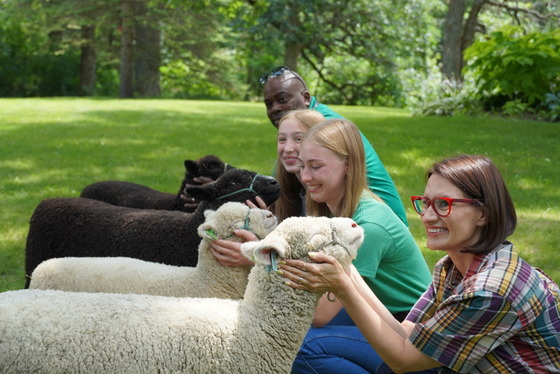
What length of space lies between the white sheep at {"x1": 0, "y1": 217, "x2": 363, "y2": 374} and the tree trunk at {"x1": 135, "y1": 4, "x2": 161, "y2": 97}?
95.2 ft

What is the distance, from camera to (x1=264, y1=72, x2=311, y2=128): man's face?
5.36m

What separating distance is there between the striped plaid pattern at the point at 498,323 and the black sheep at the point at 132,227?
213 centimetres

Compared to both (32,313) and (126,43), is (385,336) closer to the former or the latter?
(32,313)

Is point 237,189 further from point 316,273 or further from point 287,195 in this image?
point 316,273

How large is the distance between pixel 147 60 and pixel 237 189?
91.3ft

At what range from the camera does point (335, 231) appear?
3070 millimetres

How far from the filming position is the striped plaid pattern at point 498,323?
268 centimetres

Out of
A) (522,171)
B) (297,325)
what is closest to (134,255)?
(297,325)

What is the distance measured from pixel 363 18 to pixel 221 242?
26.4 metres

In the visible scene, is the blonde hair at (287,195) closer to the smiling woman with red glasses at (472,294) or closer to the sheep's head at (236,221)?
the sheep's head at (236,221)

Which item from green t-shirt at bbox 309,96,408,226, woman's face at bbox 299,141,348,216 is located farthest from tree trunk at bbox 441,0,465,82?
woman's face at bbox 299,141,348,216

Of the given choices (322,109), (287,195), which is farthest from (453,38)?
(287,195)

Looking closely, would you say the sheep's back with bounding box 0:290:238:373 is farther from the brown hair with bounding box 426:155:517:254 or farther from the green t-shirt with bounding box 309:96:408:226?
the green t-shirt with bounding box 309:96:408:226

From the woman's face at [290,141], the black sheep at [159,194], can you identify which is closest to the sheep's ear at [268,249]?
the woman's face at [290,141]
